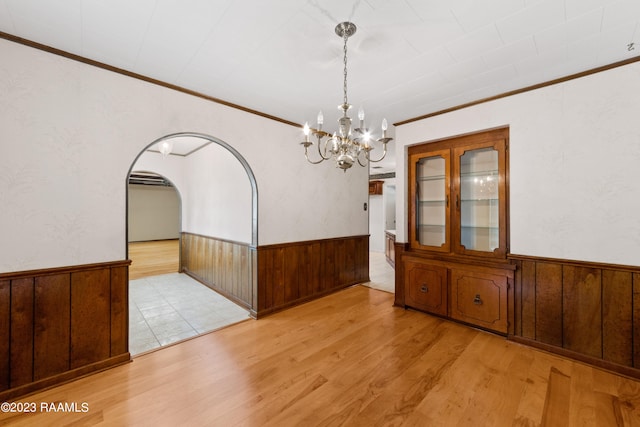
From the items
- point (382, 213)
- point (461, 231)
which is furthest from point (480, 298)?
point (382, 213)

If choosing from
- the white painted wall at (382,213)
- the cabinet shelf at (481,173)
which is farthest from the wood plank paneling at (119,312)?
the white painted wall at (382,213)

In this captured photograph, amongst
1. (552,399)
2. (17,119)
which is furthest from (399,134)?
(17,119)

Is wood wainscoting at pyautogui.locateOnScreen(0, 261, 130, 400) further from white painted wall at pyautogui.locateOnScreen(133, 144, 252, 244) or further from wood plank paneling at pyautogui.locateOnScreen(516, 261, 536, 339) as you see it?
wood plank paneling at pyautogui.locateOnScreen(516, 261, 536, 339)

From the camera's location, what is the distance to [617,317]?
7.32 feet

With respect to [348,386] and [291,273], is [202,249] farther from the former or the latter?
[348,386]

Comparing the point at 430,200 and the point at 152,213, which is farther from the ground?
the point at 430,200

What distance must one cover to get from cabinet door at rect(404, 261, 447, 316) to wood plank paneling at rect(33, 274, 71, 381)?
3591mm

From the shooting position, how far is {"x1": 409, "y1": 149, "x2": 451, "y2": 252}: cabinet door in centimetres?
332

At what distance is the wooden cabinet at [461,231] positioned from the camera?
2883 millimetres

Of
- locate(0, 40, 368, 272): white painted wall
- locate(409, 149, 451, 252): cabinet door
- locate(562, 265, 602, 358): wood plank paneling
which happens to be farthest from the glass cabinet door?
locate(0, 40, 368, 272): white painted wall

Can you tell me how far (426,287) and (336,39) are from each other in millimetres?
2981

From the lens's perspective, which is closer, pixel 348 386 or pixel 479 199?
pixel 348 386

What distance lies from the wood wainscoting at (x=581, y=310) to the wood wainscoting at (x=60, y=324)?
3932mm

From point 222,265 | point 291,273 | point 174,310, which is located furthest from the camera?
point 222,265
